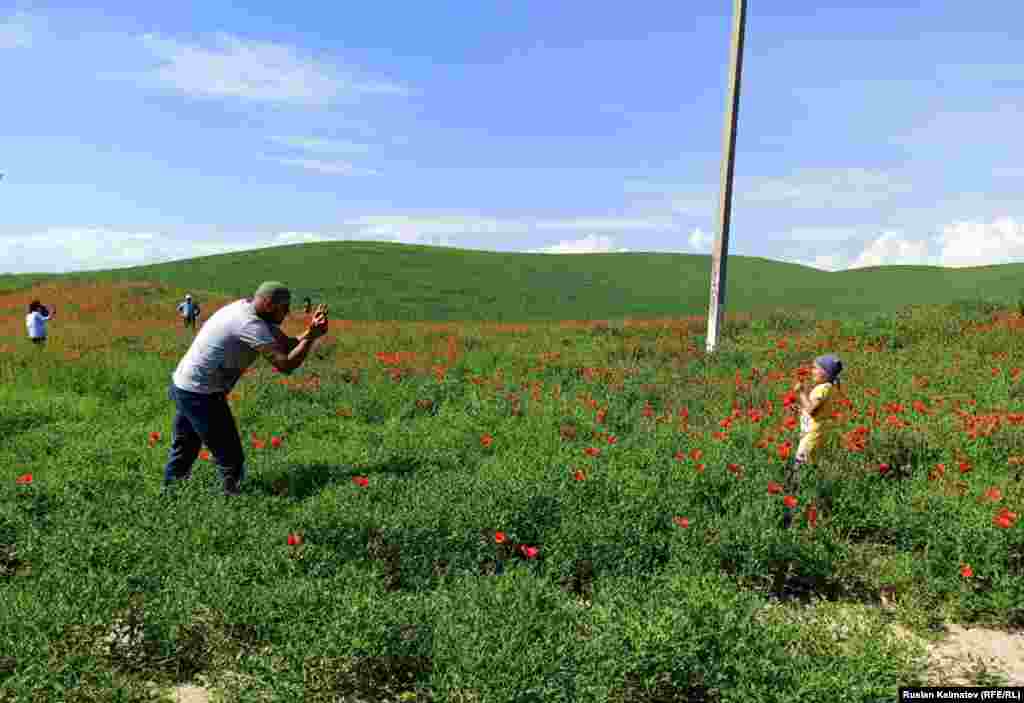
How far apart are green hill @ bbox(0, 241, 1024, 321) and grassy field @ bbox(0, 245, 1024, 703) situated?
93.6 feet

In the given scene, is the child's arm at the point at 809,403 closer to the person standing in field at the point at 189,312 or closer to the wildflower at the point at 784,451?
the wildflower at the point at 784,451

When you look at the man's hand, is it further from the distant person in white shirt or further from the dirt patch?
the distant person in white shirt

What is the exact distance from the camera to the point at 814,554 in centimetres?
495

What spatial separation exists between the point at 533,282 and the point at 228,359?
50.5 meters

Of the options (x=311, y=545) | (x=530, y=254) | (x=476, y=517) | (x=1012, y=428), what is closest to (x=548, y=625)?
(x=476, y=517)

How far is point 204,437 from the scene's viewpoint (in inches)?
221

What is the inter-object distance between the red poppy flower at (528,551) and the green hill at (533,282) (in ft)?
106

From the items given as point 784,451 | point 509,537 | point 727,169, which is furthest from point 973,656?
point 727,169

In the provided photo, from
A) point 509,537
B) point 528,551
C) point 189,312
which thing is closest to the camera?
point 528,551

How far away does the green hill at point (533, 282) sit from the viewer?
143ft

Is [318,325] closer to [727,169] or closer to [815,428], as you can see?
[815,428]

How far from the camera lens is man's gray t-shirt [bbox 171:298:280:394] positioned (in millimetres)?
5566

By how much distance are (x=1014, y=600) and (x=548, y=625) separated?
10.2 feet

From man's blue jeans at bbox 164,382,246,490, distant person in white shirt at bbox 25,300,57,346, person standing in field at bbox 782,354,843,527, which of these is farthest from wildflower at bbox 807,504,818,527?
distant person in white shirt at bbox 25,300,57,346
